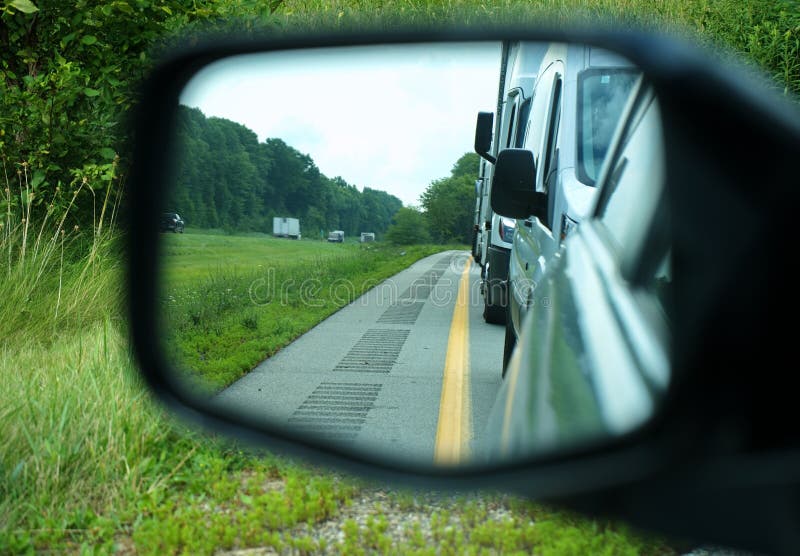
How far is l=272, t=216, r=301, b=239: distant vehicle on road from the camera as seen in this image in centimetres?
281

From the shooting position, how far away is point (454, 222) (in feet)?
13.3

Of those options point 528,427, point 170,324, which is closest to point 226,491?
point 170,324

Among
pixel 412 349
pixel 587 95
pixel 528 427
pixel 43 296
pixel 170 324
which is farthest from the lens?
pixel 43 296

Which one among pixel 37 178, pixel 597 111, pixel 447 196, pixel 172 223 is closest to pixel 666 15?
pixel 37 178

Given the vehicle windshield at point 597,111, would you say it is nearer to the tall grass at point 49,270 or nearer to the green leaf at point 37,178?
the tall grass at point 49,270

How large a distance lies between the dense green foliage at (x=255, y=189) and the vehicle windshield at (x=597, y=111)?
24.9 inches

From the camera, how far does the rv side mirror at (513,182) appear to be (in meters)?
2.81

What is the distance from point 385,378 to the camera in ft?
10.9

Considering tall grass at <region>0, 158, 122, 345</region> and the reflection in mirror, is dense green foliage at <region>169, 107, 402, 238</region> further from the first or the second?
tall grass at <region>0, 158, 122, 345</region>

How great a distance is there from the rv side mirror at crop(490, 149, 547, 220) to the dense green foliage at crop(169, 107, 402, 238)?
384mm

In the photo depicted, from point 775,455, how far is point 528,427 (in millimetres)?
402

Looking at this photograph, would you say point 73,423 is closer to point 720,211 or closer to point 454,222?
point 454,222

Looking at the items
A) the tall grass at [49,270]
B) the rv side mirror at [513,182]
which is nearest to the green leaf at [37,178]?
the tall grass at [49,270]

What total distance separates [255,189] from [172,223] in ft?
1.15
